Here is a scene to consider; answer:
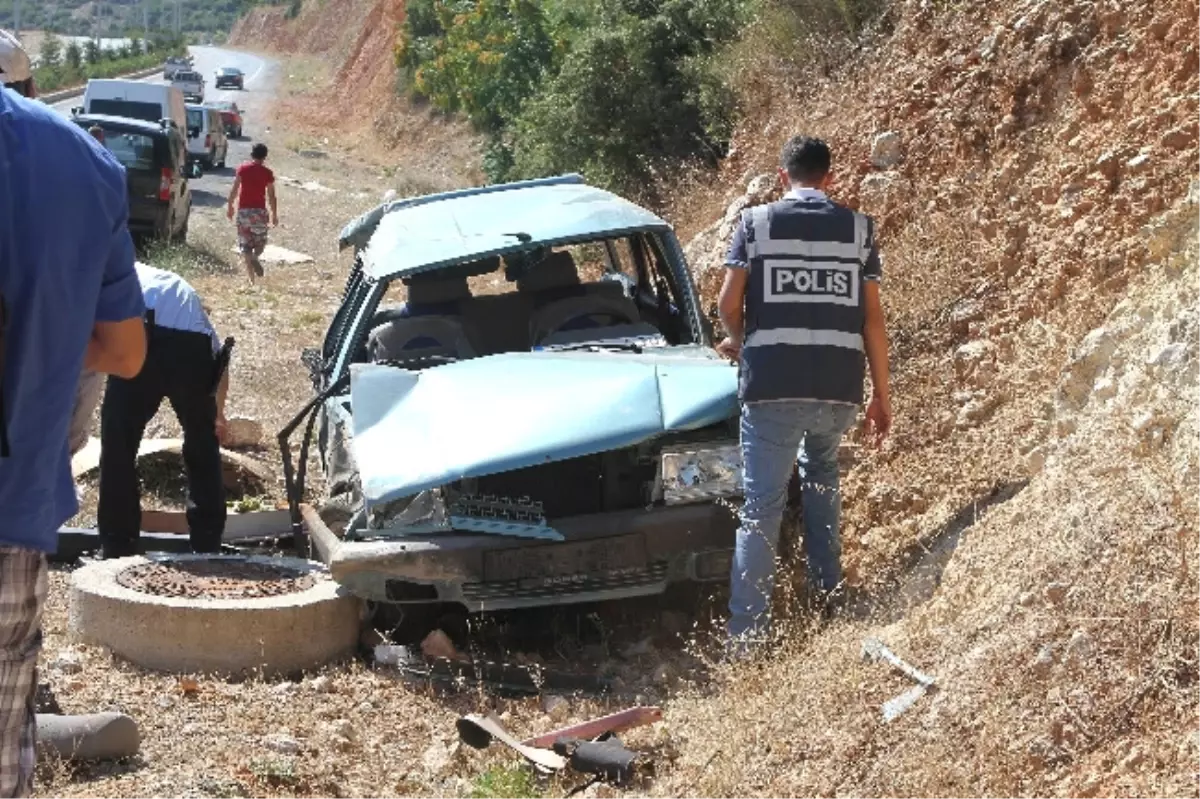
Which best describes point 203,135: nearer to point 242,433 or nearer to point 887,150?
point 242,433

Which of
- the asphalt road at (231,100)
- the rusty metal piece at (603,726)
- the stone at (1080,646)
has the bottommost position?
the asphalt road at (231,100)

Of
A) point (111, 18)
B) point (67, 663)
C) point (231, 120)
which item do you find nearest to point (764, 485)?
point (67, 663)

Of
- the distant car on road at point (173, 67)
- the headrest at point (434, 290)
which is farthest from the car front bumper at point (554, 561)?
the distant car on road at point (173, 67)

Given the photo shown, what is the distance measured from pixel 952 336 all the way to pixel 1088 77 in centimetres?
168

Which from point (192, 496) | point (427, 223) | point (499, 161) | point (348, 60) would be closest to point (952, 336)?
point (427, 223)

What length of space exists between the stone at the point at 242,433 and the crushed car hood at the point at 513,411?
4.03 meters

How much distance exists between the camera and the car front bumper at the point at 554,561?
20.1 ft

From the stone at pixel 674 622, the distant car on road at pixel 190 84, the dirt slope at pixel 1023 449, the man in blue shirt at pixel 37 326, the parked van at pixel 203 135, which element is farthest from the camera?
the distant car on road at pixel 190 84

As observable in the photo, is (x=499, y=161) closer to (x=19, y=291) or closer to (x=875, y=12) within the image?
(x=875, y=12)

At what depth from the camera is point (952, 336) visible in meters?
7.59

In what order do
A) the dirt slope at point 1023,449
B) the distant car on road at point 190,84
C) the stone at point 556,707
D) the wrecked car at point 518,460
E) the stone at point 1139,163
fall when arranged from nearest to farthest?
the dirt slope at point 1023,449, the stone at point 556,707, the wrecked car at point 518,460, the stone at point 1139,163, the distant car on road at point 190,84

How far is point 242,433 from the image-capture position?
10.6 metres

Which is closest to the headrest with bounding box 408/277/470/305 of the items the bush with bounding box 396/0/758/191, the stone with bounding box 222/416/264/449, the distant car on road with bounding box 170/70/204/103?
the stone with bounding box 222/416/264/449

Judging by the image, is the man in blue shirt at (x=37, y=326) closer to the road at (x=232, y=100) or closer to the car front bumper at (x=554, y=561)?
the car front bumper at (x=554, y=561)
